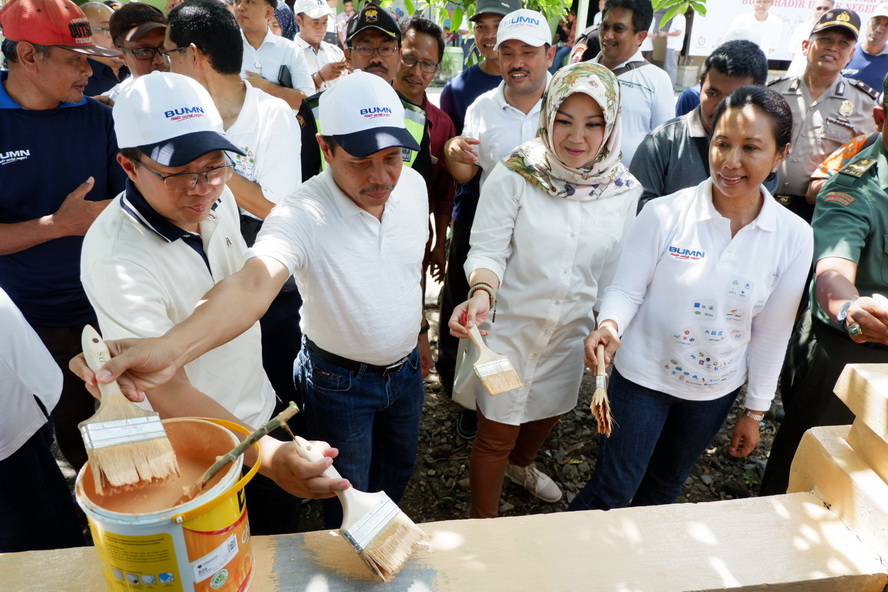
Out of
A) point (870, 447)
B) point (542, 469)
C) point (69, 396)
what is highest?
point (870, 447)

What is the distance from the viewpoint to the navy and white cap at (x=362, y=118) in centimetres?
200

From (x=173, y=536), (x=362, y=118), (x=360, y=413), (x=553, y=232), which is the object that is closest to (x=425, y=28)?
(x=553, y=232)

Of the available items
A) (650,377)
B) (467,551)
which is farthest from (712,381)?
(467,551)

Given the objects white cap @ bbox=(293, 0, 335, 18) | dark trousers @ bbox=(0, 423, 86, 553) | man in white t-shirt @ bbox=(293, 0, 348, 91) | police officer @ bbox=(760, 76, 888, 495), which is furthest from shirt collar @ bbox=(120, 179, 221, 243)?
white cap @ bbox=(293, 0, 335, 18)

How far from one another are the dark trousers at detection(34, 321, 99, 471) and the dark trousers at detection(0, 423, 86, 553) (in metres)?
0.79

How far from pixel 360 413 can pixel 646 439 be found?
3.90 feet

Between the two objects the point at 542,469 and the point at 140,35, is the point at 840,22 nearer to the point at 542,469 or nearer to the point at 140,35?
the point at 542,469

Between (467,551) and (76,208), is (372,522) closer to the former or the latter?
(467,551)

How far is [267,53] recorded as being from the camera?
4859 millimetres

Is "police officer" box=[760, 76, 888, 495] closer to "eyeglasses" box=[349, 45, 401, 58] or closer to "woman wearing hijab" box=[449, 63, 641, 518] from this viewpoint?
"woman wearing hijab" box=[449, 63, 641, 518]

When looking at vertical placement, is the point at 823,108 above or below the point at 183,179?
above

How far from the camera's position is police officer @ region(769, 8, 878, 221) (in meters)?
4.14

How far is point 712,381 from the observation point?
238cm

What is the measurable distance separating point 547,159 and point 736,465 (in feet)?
8.37
